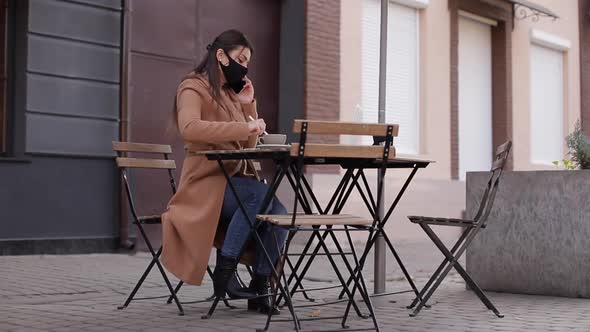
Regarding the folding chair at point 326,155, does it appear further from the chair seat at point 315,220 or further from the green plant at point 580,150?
the green plant at point 580,150

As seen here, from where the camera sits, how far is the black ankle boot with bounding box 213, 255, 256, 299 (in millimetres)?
5035

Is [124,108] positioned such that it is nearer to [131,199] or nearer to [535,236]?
[131,199]

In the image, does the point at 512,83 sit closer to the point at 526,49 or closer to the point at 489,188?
the point at 526,49

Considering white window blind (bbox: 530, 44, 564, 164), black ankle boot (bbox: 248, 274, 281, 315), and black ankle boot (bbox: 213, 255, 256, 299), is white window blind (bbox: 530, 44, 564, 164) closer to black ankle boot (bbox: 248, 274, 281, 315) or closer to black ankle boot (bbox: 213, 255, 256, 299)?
black ankle boot (bbox: 248, 274, 281, 315)

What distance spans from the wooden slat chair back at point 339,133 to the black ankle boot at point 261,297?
1.00m

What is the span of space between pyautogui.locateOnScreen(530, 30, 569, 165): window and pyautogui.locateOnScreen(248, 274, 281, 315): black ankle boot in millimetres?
11732

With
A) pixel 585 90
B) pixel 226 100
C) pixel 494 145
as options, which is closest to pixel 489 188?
pixel 226 100

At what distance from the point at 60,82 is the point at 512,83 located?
9025 mm

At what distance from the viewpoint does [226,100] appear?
17.8 feet

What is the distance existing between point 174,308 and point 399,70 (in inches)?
331

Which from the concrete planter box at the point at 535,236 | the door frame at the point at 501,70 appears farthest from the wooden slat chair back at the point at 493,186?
the door frame at the point at 501,70

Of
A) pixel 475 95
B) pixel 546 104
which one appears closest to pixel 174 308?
pixel 475 95

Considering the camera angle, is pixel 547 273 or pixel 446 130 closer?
pixel 547 273

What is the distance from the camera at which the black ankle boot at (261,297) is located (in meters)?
5.21
